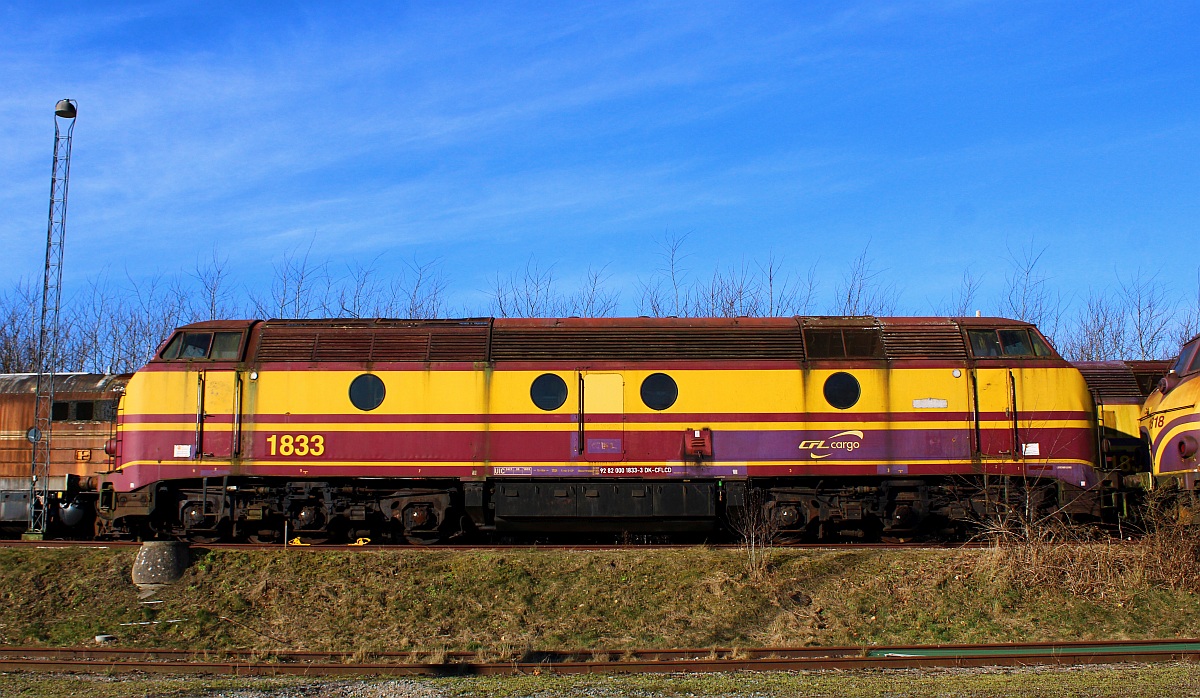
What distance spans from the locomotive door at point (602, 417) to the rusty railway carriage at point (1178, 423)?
928 cm

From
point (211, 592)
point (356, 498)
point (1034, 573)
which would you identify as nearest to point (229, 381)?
point (356, 498)

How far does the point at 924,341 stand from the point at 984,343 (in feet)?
3.67

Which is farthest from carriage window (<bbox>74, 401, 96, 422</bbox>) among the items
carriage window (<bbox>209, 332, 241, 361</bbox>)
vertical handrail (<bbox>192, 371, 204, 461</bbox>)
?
carriage window (<bbox>209, 332, 241, 361</bbox>)

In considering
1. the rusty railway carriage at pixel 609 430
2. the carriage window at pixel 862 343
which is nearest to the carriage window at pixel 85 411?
the rusty railway carriage at pixel 609 430

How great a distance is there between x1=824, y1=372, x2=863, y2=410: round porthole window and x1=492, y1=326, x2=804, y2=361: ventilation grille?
696mm

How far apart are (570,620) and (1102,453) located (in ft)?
34.2

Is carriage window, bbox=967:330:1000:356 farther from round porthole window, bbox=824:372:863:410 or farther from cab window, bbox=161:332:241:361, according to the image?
cab window, bbox=161:332:241:361

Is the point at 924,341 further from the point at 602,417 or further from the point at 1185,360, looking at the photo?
the point at 602,417

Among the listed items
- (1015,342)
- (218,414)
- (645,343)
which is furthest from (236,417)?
(1015,342)

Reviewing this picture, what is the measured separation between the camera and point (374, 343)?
17.1 metres

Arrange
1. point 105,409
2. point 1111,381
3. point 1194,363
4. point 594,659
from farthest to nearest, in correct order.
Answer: point 105,409
point 1111,381
point 1194,363
point 594,659

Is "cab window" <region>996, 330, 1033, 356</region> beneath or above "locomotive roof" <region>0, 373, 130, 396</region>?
above

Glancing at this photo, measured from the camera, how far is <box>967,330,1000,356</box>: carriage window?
17.1 m

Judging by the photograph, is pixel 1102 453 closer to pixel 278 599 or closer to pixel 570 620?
pixel 570 620
